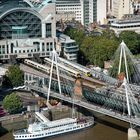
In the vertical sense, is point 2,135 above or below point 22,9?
below

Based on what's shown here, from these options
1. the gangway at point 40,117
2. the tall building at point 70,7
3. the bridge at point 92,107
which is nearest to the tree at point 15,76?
the bridge at point 92,107

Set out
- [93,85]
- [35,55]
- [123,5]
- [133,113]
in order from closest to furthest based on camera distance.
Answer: [133,113]
[93,85]
[35,55]
[123,5]

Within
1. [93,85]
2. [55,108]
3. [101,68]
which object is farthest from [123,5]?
[55,108]

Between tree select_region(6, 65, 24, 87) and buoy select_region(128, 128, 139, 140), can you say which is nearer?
buoy select_region(128, 128, 139, 140)

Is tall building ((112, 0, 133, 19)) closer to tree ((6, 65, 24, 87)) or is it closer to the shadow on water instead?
tree ((6, 65, 24, 87))

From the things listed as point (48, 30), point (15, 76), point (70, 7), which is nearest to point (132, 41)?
point (48, 30)

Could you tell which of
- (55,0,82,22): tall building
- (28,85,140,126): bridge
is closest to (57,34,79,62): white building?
(28,85,140,126): bridge

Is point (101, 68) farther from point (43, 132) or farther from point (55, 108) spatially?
point (43, 132)
